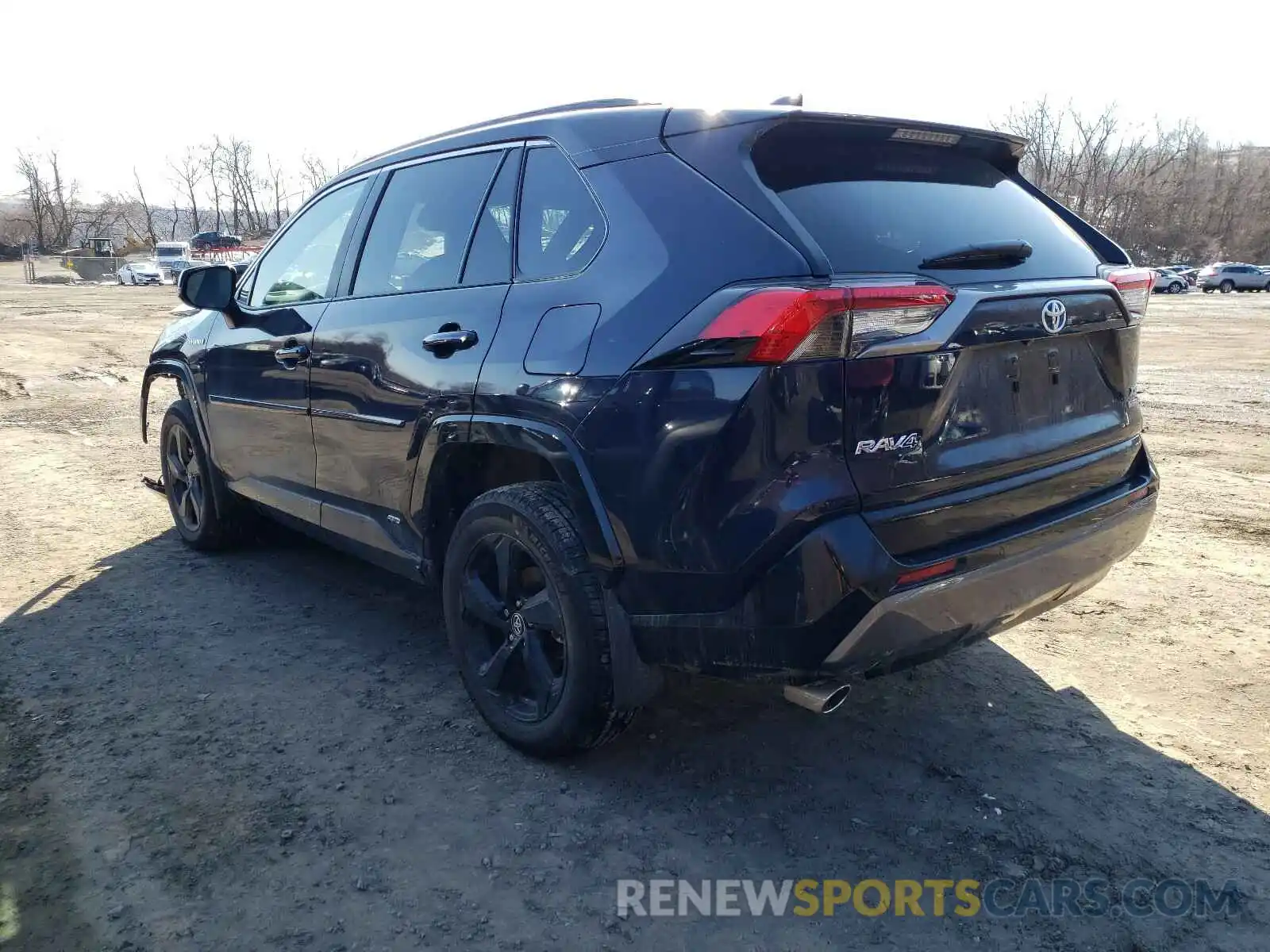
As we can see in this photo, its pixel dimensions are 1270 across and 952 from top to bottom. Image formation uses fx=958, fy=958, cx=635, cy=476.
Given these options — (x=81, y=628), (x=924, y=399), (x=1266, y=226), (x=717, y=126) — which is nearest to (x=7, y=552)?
(x=81, y=628)

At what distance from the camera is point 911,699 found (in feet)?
11.1

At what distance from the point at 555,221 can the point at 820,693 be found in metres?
1.59

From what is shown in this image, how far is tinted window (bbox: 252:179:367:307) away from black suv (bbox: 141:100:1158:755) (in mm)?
540

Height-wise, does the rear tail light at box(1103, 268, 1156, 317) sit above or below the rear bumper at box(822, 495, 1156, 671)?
above

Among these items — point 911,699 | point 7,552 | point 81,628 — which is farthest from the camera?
point 7,552

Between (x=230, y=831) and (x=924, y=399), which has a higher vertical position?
(x=924, y=399)

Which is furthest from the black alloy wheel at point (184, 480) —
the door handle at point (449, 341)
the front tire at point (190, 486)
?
the door handle at point (449, 341)

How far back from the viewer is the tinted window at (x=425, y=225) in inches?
130

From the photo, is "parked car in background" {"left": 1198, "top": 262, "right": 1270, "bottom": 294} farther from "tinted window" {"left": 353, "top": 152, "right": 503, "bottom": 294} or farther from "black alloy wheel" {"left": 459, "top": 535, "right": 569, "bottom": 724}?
"black alloy wheel" {"left": 459, "top": 535, "right": 569, "bottom": 724}

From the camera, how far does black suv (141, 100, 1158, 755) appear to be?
226 cm

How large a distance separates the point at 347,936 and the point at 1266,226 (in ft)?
320

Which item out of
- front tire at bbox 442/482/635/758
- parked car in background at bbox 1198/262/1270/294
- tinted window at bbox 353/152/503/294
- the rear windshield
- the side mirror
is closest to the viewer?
the rear windshield

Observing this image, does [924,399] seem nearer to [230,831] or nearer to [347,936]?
[347,936]

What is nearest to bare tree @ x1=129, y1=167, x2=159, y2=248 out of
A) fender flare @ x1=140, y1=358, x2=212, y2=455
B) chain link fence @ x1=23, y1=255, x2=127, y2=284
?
chain link fence @ x1=23, y1=255, x2=127, y2=284
